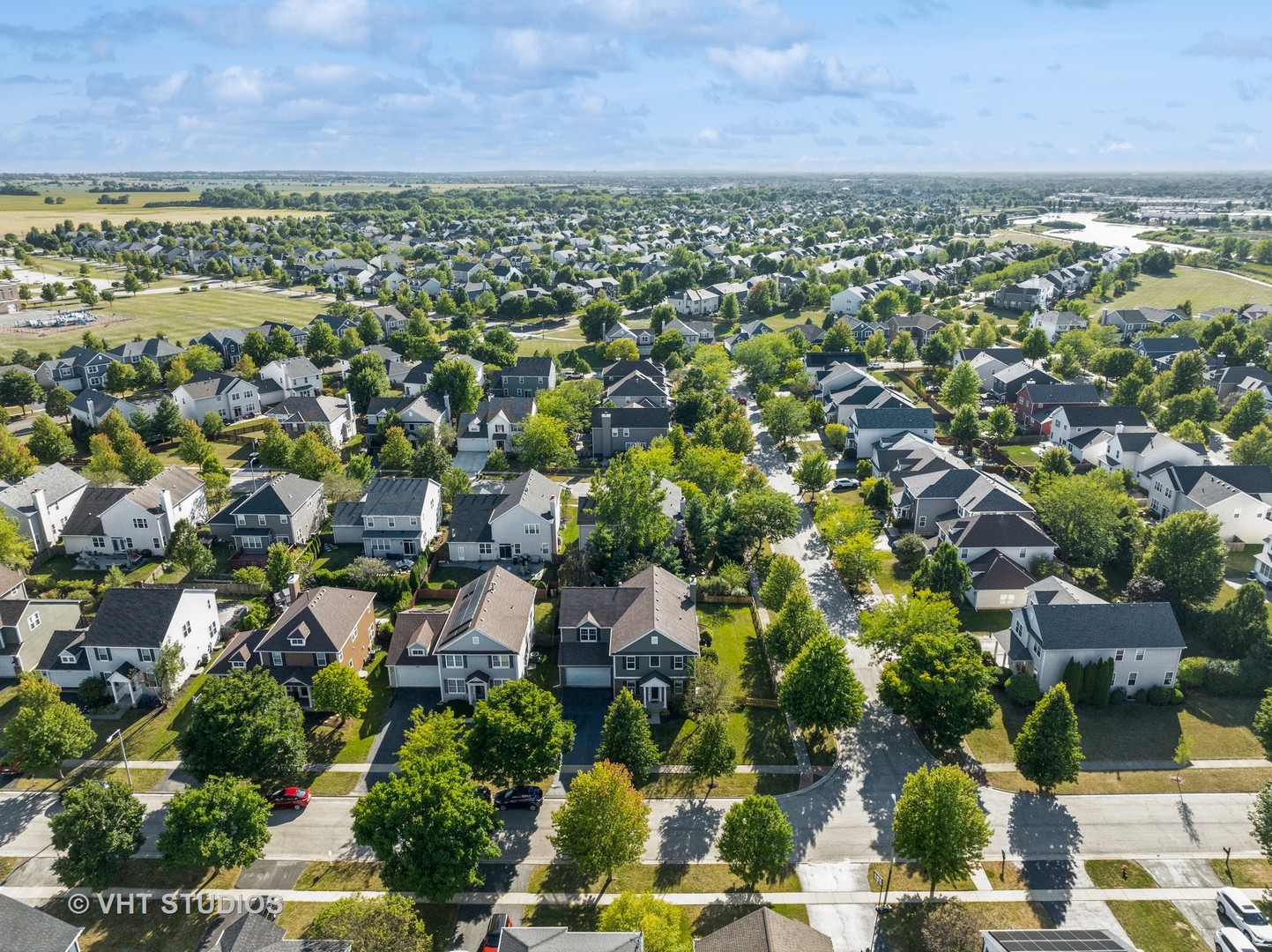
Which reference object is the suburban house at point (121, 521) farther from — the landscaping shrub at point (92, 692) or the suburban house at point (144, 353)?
the suburban house at point (144, 353)

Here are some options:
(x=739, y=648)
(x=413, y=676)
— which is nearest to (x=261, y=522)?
(x=413, y=676)

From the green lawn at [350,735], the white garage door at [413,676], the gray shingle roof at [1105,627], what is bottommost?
the green lawn at [350,735]

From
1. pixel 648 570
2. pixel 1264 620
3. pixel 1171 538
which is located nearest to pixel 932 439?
pixel 1171 538

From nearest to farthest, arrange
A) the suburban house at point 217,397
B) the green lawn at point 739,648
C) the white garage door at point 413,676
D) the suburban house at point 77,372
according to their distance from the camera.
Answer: the white garage door at point 413,676
the green lawn at point 739,648
the suburban house at point 217,397
the suburban house at point 77,372

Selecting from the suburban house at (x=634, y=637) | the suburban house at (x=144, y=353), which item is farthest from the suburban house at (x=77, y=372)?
the suburban house at (x=634, y=637)

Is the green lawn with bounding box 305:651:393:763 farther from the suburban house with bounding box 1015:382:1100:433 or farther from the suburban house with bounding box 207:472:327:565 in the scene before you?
the suburban house with bounding box 1015:382:1100:433

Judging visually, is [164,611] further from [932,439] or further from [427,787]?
[932,439]
